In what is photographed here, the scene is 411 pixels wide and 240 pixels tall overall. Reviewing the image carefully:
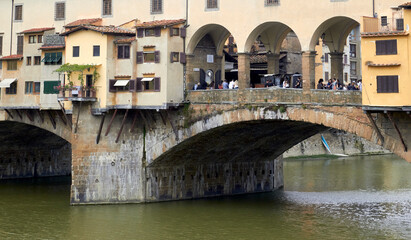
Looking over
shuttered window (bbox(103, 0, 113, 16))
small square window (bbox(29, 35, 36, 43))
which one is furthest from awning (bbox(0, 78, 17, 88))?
shuttered window (bbox(103, 0, 113, 16))

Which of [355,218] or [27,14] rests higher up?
[27,14]

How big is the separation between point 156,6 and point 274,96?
1036 centimetres

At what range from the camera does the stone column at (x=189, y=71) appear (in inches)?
1551

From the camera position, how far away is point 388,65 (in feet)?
96.9

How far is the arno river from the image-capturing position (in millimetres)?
32938

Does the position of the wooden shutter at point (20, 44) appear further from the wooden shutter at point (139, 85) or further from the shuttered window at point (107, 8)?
the wooden shutter at point (139, 85)

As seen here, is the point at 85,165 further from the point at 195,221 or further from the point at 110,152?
the point at 195,221

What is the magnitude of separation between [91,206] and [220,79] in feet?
36.3

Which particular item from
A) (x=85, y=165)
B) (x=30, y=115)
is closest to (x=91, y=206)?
(x=85, y=165)

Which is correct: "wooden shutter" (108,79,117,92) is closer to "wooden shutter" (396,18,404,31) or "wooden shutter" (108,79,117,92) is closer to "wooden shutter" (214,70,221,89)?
"wooden shutter" (214,70,221,89)

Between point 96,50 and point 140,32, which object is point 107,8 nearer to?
point 96,50

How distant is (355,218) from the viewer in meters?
35.5

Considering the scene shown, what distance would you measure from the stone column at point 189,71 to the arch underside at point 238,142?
3191mm

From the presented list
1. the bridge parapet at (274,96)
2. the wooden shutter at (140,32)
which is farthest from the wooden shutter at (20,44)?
the bridge parapet at (274,96)
